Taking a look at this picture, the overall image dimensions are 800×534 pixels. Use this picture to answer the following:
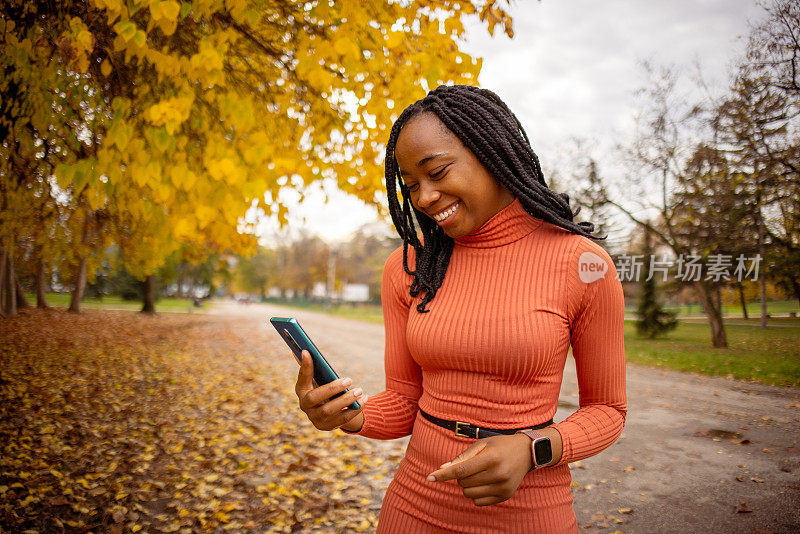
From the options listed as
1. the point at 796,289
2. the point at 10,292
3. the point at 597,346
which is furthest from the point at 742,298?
the point at 10,292

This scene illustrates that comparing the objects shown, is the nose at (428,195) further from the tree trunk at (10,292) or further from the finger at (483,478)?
the tree trunk at (10,292)

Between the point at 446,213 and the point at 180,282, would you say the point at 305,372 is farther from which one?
the point at 180,282

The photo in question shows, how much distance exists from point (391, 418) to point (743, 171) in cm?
293

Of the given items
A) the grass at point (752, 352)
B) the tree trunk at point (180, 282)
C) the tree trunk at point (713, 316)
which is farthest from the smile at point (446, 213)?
the tree trunk at point (180, 282)

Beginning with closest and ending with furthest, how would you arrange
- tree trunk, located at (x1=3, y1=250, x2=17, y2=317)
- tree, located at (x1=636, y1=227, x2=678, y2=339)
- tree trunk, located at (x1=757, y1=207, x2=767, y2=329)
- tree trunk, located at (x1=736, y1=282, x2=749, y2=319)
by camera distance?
tree trunk, located at (x1=757, y1=207, x2=767, y2=329) < tree trunk, located at (x1=736, y1=282, x2=749, y2=319) < tree, located at (x1=636, y1=227, x2=678, y2=339) < tree trunk, located at (x1=3, y1=250, x2=17, y2=317)

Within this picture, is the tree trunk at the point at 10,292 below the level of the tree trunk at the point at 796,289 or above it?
below

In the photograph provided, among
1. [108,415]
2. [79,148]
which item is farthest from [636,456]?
[108,415]

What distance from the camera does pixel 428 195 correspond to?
1349mm

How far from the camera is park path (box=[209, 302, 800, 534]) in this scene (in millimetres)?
2754

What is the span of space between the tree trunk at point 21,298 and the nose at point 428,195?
10756 millimetres

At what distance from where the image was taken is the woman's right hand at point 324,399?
4.19 ft

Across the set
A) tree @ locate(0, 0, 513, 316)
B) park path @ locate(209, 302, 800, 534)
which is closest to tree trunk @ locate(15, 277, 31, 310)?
tree @ locate(0, 0, 513, 316)

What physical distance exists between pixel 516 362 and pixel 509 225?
434 mm

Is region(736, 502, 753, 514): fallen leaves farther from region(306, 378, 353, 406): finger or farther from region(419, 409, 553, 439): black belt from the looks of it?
region(306, 378, 353, 406): finger
